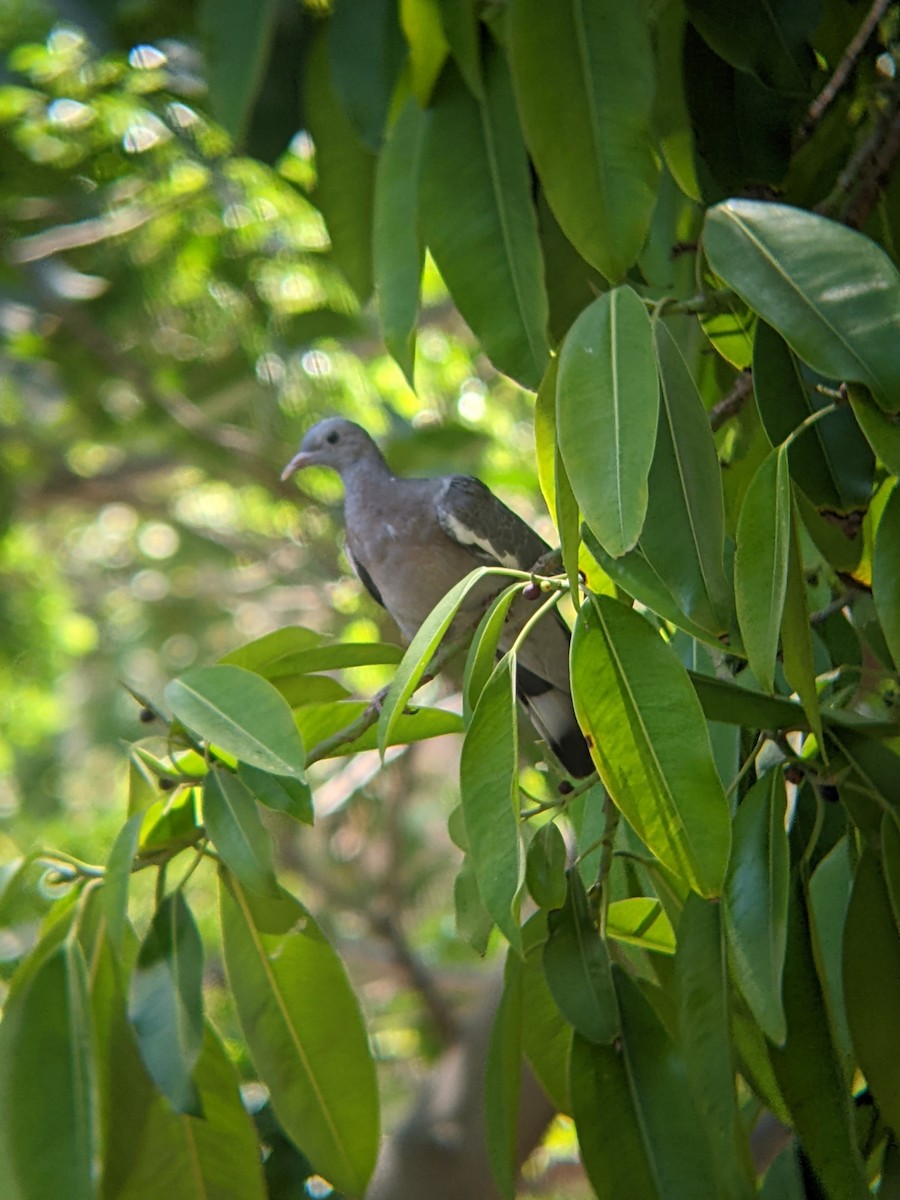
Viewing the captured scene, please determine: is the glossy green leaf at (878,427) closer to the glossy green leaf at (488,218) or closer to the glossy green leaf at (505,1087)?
the glossy green leaf at (488,218)

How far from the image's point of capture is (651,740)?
1.09 m

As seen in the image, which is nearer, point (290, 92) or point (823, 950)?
point (823, 950)

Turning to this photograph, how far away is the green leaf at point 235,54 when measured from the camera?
1.63 m

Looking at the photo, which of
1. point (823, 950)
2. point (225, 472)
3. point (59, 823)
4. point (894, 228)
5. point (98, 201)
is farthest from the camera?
point (59, 823)

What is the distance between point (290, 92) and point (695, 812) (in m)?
1.35

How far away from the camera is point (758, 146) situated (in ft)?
5.49

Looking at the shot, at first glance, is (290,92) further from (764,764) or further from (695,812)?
(695,812)

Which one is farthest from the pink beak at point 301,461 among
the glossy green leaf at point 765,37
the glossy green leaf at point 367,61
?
the glossy green leaf at point 765,37

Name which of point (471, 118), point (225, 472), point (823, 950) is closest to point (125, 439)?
point (225, 472)

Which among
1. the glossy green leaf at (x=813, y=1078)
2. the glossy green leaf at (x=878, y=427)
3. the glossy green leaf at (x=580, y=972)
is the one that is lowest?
the glossy green leaf at (x=580, y=972)

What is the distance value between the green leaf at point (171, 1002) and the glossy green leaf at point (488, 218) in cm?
A: 64

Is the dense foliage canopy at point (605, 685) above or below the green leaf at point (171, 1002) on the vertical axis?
above

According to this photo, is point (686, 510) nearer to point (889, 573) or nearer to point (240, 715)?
point (889, 573)

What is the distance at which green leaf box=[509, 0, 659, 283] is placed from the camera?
129cm
